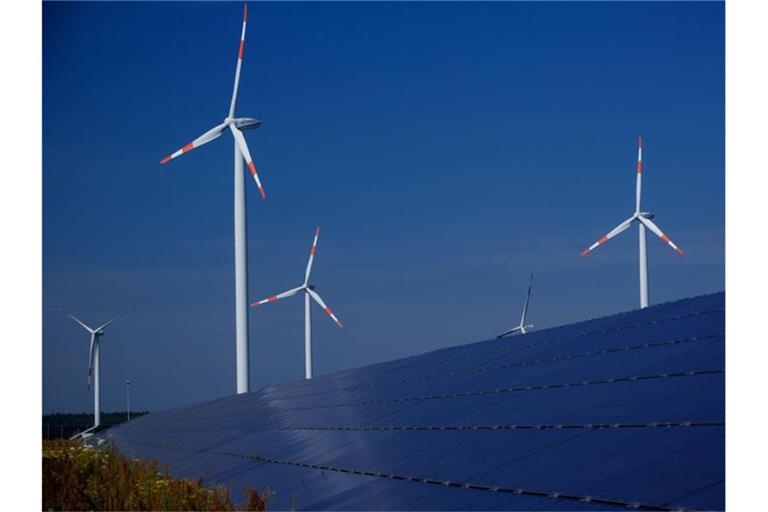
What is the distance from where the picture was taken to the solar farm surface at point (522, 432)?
12.4 metres

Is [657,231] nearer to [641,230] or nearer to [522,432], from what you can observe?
[641,230]

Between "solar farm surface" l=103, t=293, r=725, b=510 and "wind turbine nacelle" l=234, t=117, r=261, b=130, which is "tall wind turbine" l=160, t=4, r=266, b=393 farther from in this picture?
"solar farm surface" l=103, t=293, r=725, b=510

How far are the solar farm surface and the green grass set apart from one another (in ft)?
2.24

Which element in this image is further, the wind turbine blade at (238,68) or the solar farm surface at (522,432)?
the wind turbine blade at (238,68)

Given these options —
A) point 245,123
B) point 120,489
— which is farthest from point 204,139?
point 120,489

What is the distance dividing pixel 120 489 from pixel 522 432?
8574mm

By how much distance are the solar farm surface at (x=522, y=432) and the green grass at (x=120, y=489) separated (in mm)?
683

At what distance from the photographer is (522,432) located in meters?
16.1

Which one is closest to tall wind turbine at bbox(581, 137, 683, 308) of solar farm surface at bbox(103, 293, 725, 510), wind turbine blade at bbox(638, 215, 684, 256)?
wind turbine blade at bbox(638, 215, 684, 256)

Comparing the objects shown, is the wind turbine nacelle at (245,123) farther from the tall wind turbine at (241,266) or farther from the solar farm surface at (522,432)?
the solar farm surface at (522,432)

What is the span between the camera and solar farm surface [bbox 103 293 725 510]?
486 inches

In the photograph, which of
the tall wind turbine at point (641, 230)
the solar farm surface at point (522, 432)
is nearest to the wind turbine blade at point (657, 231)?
the tall wind turbine at point (641, 230)
